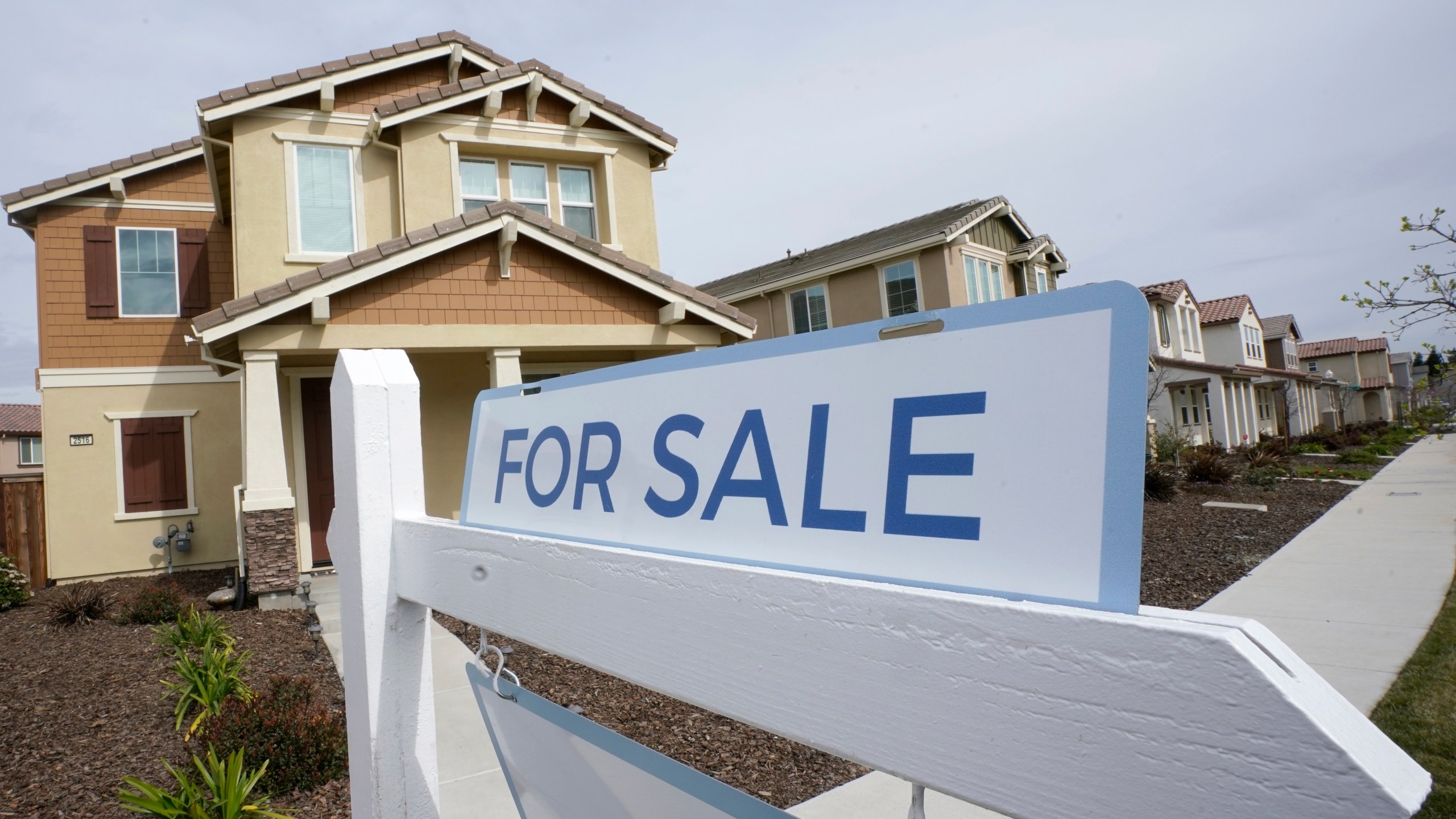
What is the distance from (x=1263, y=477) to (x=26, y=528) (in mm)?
23261

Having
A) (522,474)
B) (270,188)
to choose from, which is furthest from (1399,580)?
(270,188)

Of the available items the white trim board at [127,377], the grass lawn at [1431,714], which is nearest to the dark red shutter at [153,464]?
the white trim board at [127,377]

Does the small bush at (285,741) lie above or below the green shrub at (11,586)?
below

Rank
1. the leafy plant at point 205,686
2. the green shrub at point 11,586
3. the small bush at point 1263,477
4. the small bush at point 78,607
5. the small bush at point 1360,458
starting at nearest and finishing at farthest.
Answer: the leafy plant at point 205,686 < the small bush at point 78,607 < the green shrub at point 11,586 < the small bush at point 1263,477 < the small bush at point 1360,458

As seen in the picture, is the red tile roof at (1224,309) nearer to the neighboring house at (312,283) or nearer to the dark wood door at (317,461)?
the neighboring house at (312,283)

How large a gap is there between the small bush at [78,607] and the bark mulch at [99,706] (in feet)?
0.56

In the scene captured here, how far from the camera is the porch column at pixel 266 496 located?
8992 mm

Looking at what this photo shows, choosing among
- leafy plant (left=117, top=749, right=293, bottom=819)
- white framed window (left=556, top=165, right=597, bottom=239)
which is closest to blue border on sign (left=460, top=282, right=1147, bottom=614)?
leafy plant (left=117, top=749, right=293, bottom=819)

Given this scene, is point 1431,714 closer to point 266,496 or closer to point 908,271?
point 266,496

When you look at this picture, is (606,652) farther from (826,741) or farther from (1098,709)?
(1098,709)

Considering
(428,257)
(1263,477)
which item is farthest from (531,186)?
(1263,477)

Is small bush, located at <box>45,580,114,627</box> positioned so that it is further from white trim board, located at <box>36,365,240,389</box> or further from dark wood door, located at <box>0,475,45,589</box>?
dark wood door, located at <box>0,475,45,589</box>

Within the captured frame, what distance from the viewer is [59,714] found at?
5.73 metres

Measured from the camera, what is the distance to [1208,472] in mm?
17000
